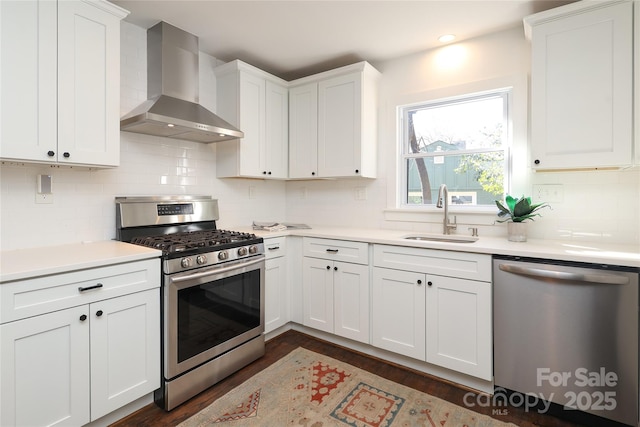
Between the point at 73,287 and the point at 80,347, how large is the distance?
0.31m

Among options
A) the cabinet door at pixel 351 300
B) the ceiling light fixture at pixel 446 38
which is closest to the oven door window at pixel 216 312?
the cabinet door at pixel 351 300

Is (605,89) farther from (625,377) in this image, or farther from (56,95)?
(56,95)

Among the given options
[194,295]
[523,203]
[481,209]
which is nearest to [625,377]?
[523,203]

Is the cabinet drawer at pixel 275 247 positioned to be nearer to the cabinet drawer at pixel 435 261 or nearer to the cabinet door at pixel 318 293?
the cabinet door at pixel 318 293

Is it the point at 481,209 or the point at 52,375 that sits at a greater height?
the point at 481,209

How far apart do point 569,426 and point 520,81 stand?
91.2 inches

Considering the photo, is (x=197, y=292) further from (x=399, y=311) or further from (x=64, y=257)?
(x=399, y=311)

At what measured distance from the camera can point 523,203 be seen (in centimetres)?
221

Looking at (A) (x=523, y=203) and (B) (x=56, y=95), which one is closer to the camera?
(B) (x=56, y=95)

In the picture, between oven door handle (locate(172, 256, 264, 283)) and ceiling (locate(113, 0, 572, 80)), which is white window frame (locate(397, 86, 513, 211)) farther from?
oven door handle (locate(172, 256, 264, 283))

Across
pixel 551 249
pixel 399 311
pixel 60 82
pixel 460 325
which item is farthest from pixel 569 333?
pixel 60 82

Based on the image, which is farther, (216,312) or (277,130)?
(277,130)

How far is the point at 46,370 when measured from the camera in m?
1.51

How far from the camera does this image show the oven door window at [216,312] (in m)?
2.02
